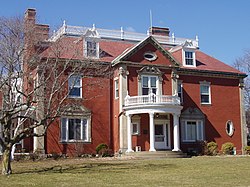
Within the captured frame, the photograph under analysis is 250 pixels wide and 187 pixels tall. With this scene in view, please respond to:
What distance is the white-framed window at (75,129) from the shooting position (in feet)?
107

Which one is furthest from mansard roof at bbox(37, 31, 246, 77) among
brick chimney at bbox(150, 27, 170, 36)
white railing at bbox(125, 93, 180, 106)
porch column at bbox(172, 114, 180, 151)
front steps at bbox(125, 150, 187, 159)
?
front steps at bbox(125, 150, 187, 159)

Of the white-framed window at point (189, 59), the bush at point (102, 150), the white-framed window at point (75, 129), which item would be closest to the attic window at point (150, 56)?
the white-framed window at point (189, 59)

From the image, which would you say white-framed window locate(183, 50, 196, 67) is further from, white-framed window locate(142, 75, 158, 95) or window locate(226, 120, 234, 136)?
window locate(226, 120, 234, 136)

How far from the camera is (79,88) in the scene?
111 feet

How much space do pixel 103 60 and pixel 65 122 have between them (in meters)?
5.92

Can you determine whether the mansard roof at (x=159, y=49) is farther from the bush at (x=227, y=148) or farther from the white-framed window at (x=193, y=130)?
the bush at (x=227, y=148)

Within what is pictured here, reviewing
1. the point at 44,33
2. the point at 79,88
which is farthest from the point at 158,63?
the point at 44,33

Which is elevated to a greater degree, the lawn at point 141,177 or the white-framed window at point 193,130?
the white-framed window at point 193,130

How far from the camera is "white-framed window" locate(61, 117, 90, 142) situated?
3256cm

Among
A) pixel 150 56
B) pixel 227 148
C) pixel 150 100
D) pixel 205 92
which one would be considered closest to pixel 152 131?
pixel 150 100

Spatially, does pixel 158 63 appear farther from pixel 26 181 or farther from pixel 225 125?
pixel 26 181

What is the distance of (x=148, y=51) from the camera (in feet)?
114

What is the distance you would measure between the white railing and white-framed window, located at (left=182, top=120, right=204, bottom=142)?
4561 millimetres

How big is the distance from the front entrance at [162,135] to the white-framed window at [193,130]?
241 centimetres
